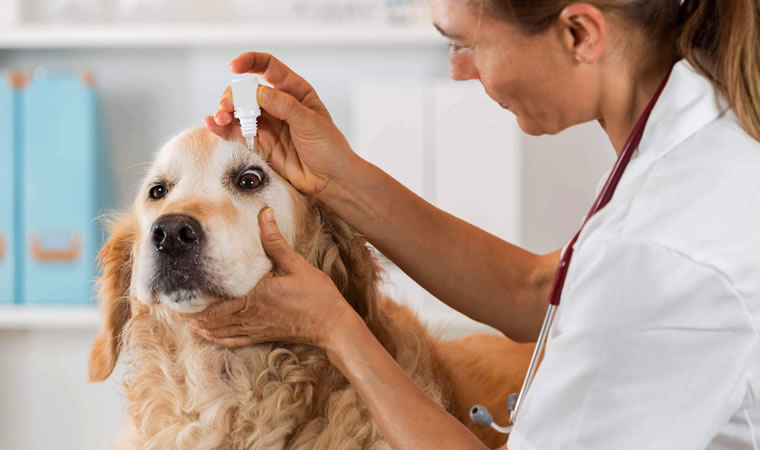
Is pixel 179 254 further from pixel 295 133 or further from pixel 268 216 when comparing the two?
pixel 295 133

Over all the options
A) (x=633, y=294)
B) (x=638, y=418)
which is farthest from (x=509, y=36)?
(x=638, y=418)

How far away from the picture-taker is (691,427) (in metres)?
0.79

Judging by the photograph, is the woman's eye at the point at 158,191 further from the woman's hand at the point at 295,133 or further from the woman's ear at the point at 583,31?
the woman's ear at the point at 583,31

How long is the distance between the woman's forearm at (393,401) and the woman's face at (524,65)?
1.29ft

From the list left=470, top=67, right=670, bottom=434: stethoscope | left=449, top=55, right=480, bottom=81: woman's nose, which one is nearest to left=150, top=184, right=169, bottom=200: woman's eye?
left=449, top=55, right=480, bottom=81: woman's nose

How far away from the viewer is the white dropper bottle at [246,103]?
1.07 metres

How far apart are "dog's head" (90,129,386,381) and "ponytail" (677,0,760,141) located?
621 millimetres

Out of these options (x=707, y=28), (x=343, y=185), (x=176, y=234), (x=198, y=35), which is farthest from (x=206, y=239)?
(x=198, y=35)

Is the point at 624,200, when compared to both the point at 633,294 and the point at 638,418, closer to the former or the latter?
the point at 633,294

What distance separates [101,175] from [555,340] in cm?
179

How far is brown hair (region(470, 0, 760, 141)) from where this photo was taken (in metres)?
0.85

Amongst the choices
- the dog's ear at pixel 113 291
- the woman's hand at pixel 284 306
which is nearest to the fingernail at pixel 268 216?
the woman's hand at pixel 284 306

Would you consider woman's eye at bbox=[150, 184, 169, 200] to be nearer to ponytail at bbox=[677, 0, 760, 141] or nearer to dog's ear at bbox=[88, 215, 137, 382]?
dog's ear at bbox=[88, 215, 137, 382]

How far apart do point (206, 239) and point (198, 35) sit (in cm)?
113
